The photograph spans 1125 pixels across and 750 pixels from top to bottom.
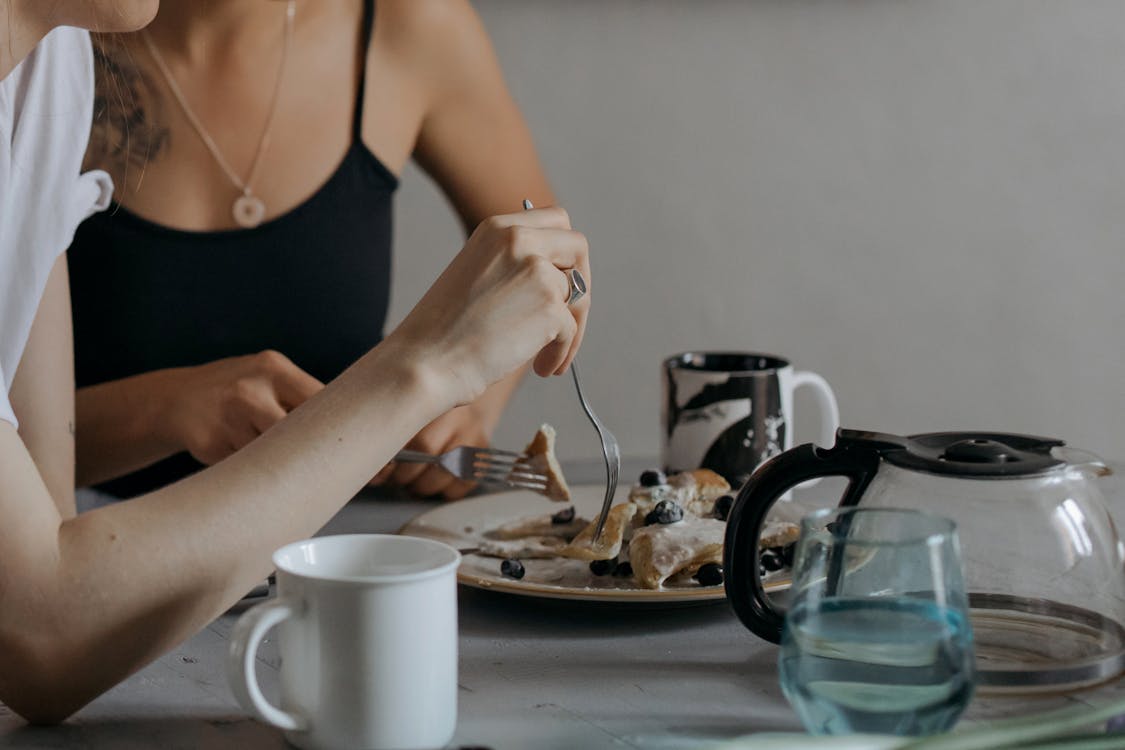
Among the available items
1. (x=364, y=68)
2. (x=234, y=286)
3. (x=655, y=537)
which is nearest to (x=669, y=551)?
(x=655, y=537)

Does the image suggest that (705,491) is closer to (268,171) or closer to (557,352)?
(557,352)

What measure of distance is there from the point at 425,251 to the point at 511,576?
1475mm

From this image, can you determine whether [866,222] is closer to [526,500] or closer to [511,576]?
[526,500]

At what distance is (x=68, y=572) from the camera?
26.9 inches

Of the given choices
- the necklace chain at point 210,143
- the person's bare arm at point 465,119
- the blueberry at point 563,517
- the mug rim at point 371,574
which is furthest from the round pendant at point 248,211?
the mug rim at point 371,574

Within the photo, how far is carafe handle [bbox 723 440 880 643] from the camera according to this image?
0.72 m

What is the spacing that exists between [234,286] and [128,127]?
0.23 m

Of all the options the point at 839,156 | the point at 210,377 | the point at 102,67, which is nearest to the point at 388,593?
the point at 210,377

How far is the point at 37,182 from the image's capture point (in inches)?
43.3

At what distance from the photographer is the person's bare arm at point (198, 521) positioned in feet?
2.23

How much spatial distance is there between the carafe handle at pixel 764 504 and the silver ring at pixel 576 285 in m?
0.23

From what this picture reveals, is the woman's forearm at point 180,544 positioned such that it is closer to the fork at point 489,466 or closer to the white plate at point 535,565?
the white plate at point 535,565

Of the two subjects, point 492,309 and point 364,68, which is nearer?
point 492,309

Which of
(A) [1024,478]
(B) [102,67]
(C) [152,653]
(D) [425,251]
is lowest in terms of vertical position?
(C) [152,653]
